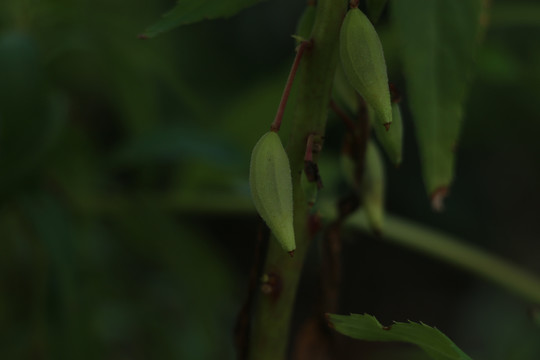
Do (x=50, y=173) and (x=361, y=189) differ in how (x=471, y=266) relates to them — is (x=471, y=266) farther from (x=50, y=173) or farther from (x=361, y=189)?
(x=50, y=173)

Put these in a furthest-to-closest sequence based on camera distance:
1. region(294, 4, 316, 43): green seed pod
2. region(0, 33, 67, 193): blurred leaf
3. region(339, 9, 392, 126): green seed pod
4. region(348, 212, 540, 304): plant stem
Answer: region(348, 212, 540, 304): plant stem
region(0, 33, 67, 193): blurred leaf
region(294, 4, 316, 43): green seed pod
region(339, 9, 392, 126): green seed pod

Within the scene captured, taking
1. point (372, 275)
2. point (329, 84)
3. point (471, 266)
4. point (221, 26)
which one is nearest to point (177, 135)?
point (471, 266)

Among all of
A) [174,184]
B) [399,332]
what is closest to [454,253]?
[174,184]

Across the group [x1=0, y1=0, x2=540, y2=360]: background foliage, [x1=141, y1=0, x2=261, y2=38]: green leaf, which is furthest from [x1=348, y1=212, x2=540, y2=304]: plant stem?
[x1=141, y1=0, x2=261, y2=38]: green leaf

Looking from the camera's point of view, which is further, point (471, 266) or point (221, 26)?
point (221, 26)

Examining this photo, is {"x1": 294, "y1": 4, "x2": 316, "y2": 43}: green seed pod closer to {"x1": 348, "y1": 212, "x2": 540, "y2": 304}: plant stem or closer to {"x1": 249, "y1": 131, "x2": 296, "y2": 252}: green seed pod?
{"x1": 249, "y1": 131, "x2": 296, "y2": 252}: green seed pod

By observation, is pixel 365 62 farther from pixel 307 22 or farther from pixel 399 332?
pixel 399 332

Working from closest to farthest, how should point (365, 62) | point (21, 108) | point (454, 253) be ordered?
point (365, 62)
point (21, 108)
point (454, 253)
